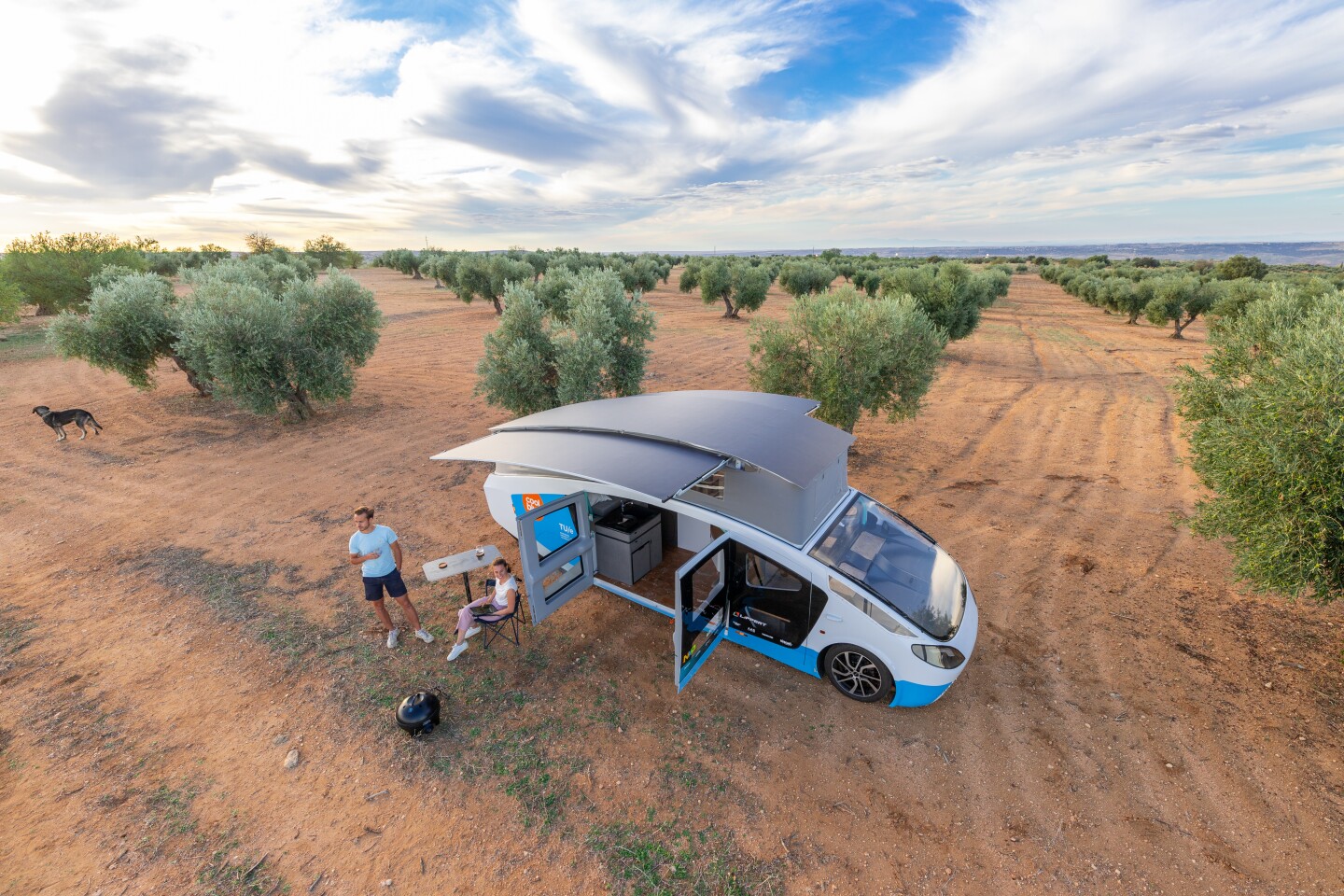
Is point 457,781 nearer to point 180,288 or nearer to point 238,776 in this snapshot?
point 238,776

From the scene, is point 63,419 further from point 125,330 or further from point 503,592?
point 503,592

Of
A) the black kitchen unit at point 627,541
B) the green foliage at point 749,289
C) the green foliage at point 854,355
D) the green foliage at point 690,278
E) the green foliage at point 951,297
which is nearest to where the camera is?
the black kitchen unit at point 627,541

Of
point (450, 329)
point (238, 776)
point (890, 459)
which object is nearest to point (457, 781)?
point (238, 776)

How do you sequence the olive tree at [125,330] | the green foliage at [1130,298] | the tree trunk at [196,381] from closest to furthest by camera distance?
1. the olive tree at [125,330]
2. the tree trunk at [196,381]
3. the green foliage at [1130,298]

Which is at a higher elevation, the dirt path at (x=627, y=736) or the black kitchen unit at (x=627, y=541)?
the black kitchen unit at (x=627, y=541)

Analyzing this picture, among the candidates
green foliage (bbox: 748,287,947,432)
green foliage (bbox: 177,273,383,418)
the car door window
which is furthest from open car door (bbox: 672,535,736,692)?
green foliage (bbox: 177,273,383,418)

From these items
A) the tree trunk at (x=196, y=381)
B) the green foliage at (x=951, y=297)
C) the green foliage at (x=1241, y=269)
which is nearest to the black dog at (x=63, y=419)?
the tree trunk at (x=196, y=381)

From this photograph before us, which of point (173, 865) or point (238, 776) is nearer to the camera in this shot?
point (173, 865)

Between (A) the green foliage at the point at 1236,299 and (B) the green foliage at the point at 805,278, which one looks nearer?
(A) the green foliage at the point at 1236,299

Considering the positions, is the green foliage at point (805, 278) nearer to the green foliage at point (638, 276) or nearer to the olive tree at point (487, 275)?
the green foliage at point (638, 276)
